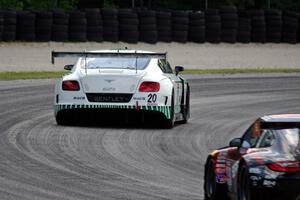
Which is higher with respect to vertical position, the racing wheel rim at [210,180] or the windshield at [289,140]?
the windshield at [289,140]

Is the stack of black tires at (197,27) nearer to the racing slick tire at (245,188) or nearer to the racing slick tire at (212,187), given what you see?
the racing slick tire at (212,187)

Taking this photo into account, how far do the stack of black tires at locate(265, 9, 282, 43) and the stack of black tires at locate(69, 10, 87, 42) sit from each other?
26.1 feet

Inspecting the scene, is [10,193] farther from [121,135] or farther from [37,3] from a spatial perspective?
[37,3]

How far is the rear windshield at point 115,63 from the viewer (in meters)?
18.7

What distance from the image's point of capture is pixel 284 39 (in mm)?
47531

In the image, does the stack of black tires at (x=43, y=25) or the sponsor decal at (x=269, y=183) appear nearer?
the sponsor decal at (x=269, y=183)

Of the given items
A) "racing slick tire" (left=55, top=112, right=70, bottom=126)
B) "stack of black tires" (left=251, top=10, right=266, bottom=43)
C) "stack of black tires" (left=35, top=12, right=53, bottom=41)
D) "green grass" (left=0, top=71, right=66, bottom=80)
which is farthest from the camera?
"stack of black tires" (left=251, top=10, right=266, bottom=43)

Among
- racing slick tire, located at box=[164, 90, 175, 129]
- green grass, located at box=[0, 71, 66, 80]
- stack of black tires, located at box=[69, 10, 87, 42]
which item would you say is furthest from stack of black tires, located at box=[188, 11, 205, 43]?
racing slick tire, located at box=[164, 90, 175, 129]

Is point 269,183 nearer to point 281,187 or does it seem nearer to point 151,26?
point 281,187

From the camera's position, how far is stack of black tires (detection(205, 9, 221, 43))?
149 ft

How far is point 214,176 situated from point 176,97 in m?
8.65

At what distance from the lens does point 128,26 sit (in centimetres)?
4350

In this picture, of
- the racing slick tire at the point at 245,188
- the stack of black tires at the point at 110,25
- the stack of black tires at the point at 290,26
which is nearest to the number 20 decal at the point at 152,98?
the racing slick tire at the point at 245,188

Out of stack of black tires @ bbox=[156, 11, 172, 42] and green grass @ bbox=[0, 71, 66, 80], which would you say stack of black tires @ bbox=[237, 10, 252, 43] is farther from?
green grass @ bbox=[0, 71, 66, 80]
